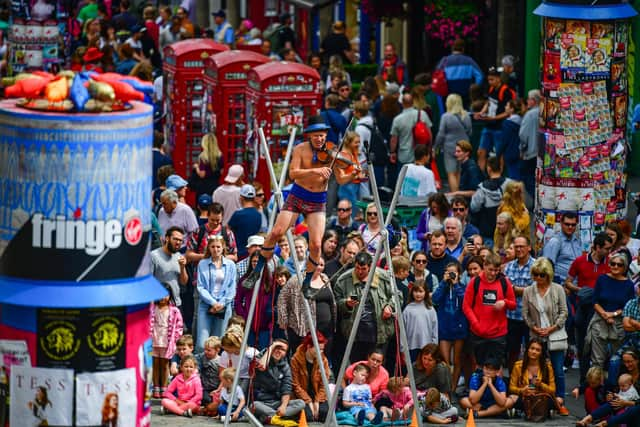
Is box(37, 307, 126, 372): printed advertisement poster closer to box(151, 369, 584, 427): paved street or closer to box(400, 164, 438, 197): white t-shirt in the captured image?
box(151, 369, 584, 427): paved street

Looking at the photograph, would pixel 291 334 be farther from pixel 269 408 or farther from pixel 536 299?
pixel 536 299

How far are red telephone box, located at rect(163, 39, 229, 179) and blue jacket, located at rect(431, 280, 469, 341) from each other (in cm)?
915

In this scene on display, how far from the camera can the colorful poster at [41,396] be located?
1177 cm

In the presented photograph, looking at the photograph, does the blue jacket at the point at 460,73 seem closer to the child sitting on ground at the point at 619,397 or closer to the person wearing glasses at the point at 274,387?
the person wearing glasses at the point at 274,387

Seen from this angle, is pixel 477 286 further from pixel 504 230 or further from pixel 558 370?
pixel 504 230

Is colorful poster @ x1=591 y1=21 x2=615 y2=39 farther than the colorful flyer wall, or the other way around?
the colorful flyer wall

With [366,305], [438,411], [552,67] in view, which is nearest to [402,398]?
[438,411]

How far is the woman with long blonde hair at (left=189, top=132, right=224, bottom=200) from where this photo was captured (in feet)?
77.3

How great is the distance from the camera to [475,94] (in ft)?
A: 85.5

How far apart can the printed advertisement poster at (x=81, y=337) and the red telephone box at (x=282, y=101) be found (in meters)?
12.6

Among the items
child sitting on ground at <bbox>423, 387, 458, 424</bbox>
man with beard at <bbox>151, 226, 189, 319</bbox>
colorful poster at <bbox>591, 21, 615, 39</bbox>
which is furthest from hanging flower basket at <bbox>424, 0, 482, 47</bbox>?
child sitting on ground at <bbox>423, 387, 458, 424</bbox>

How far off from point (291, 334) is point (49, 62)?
1522 cm

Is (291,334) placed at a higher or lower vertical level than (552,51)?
lower

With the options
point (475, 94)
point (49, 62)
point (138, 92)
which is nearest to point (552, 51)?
point (475, 94)
